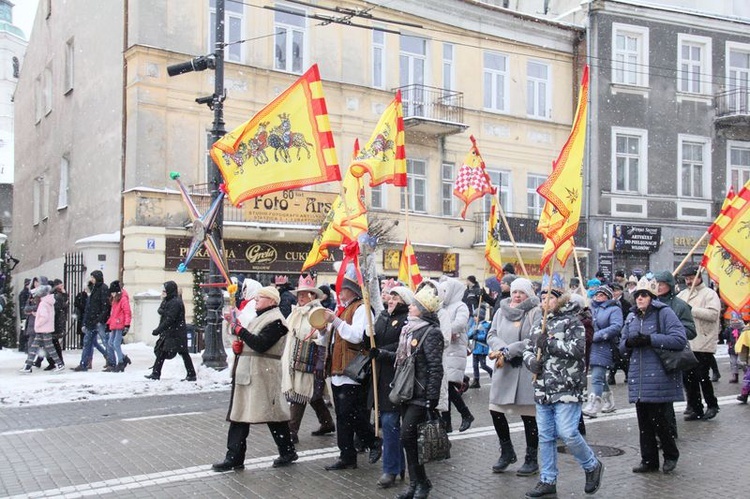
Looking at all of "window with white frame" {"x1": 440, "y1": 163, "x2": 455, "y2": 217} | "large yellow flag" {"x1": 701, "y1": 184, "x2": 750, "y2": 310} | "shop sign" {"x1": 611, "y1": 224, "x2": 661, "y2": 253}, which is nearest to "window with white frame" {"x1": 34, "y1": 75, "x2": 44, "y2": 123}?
"window with white frame" {"x1": 440, "y1": 163, "x2": 455, "y2": 217}

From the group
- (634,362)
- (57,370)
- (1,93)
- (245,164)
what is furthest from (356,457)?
(1,93)

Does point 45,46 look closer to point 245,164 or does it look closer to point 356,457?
point 245,164

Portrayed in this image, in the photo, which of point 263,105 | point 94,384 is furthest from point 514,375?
point 263,105

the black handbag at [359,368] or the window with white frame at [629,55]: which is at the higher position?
the window with white frame at [629,55]

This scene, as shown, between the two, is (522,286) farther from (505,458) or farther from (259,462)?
(259,462)

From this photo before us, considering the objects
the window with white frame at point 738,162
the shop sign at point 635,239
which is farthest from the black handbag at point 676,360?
the window with white frame at point 738,162

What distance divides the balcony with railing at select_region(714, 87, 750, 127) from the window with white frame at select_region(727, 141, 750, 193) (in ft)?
3.27

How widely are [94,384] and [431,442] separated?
347 inches

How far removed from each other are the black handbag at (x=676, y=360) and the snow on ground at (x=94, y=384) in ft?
26.8

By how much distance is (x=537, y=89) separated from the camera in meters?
29.7

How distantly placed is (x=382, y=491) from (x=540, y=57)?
80.6 feet

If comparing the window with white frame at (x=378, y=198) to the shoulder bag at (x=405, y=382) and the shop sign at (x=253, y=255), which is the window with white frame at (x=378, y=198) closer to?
the shop sign at (x=253, y=255)

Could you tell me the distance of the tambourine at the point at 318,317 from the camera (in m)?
7.59

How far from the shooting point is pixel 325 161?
9.24 m
